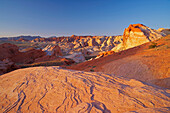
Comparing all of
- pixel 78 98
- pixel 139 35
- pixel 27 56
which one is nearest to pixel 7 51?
pixel 27 56

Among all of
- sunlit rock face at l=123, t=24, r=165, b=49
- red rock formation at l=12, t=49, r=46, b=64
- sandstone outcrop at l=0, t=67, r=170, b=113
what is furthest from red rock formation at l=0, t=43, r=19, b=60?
sunlit rock face at l=123, t=24, r=165, b=49

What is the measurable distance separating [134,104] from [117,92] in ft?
1.69

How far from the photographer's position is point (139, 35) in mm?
21516

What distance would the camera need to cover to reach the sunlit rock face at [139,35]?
20734 millimetres

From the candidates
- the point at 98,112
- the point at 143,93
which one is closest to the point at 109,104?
the point at 98,112

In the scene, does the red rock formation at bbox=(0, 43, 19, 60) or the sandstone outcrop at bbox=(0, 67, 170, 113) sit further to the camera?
the red rock formation at bbox=(0, 43, 19, 60)

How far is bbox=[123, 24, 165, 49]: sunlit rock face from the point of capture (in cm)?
2073

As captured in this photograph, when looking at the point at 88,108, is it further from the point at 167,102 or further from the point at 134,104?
the point at 167,102

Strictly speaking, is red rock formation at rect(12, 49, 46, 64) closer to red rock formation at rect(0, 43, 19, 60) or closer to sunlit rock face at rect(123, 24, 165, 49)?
red rock formation at rect(0, 43, 19, 60)

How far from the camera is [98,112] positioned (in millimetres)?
1992

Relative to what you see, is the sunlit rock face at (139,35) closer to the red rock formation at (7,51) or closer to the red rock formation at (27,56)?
the red rock formation at (27,56)

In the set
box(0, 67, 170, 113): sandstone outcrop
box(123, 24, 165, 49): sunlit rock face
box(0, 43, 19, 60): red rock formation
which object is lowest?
box(0, 43, 19, 60): red rock formation

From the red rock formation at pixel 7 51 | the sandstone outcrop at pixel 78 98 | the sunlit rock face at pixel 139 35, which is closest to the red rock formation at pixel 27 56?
the red rock formation at pixel 7 51

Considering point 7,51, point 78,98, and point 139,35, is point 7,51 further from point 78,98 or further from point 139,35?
point 139,35
